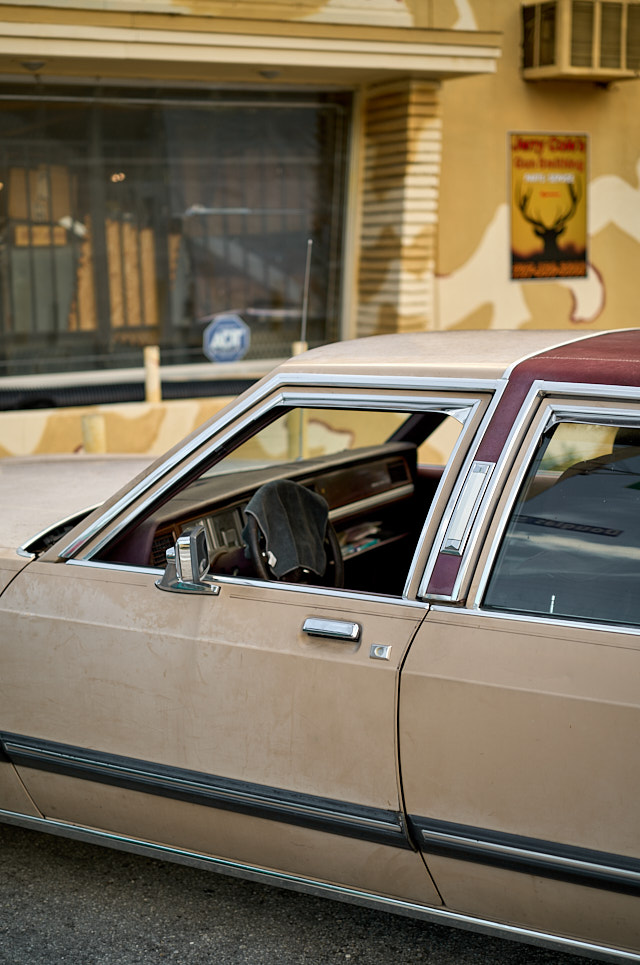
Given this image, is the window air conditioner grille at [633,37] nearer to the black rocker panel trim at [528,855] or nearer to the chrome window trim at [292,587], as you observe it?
the chrome window trim at [292,587]

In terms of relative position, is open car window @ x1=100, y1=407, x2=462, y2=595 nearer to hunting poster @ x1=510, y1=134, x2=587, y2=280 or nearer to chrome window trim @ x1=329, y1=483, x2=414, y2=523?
chrome window trim @ x1=329, y1=483, x2=414, y2=523

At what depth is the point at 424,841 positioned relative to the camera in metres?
2.33

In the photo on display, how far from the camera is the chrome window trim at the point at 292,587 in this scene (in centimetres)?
238

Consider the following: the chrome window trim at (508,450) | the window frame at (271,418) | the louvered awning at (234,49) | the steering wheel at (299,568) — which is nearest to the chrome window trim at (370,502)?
the steering wheel at (299,568)

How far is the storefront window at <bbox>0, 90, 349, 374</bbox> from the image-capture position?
313 inches

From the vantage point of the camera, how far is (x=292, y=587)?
2.52 meters

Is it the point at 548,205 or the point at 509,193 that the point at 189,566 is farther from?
the point at 548,205

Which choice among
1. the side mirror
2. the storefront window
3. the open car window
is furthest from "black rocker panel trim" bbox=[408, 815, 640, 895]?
the storefront window

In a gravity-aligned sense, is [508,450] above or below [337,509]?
above

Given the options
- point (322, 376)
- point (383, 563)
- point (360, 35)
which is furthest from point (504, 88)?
point (322, 376)

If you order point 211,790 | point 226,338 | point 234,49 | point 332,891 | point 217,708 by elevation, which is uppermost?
point 234,49

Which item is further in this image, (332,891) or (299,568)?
(299,568)

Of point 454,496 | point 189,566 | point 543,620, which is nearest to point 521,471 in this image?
point 454,496

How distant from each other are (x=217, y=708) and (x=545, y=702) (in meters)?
0.78
